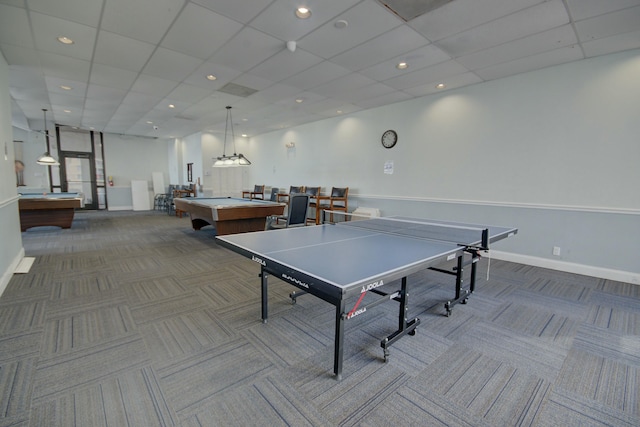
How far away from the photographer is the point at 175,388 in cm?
164

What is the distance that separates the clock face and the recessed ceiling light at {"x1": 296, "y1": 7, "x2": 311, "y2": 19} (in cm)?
332

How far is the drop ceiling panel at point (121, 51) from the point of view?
124 inches

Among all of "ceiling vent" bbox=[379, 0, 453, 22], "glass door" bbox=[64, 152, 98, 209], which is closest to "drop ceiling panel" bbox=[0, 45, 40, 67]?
"ceiling vent" bbox=[379, 0, 453, 22]

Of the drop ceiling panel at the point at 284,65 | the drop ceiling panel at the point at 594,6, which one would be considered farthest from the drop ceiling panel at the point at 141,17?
the drop ceiling panel at the point at 594,6

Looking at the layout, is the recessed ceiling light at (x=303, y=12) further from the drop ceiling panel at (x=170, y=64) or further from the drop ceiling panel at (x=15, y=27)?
the drop ceiling panel at (x=15, y=27)

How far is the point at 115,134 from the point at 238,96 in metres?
7.56

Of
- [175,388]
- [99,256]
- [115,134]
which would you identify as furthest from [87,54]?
[115,134]

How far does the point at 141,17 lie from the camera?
2723 millimetres

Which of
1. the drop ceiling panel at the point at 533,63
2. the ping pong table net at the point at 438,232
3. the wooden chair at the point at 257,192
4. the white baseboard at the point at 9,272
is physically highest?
the drop ceiling panel at the point at 533,63

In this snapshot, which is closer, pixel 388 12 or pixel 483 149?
pixel 388 12

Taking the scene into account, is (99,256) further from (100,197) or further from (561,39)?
(100,197)

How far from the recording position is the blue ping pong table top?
1486 millimetres

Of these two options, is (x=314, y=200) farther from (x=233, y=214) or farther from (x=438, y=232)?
(x=438, y=232)

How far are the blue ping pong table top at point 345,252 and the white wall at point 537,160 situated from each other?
191 cm
